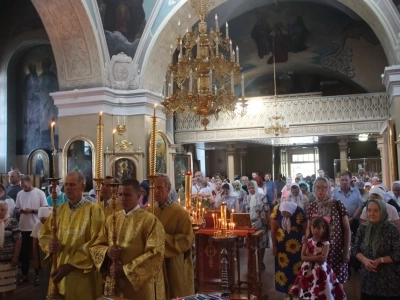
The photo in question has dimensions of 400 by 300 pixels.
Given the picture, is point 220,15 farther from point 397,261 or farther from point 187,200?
point 397,261

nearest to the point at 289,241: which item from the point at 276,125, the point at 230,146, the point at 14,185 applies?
the point at 14,185

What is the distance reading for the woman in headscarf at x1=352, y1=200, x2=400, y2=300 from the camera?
396 cm

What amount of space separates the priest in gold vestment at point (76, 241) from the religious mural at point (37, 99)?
1187 centimetres

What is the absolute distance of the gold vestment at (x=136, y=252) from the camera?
10.4 feet

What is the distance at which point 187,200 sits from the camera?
5.14 meters

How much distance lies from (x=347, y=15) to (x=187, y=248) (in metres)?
15.8

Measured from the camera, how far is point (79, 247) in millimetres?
3586

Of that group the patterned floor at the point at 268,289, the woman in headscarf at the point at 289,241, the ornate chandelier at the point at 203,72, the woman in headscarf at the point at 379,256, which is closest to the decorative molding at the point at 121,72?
the ornate chandelier at the point at 203,72

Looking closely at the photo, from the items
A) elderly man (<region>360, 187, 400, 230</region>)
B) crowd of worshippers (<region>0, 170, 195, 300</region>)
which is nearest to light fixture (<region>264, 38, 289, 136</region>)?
elderly man (<region>360, 187, 400, 230</region>)

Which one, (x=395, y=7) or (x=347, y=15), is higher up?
(x=347, y=15)

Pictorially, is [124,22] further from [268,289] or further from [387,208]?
[387,208]

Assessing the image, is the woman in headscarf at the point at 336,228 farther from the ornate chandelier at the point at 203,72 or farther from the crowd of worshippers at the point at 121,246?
the ornate chandelier at the point at 203,72

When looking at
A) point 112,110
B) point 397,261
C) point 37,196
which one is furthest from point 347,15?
point 397,261

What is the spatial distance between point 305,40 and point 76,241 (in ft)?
53.2
